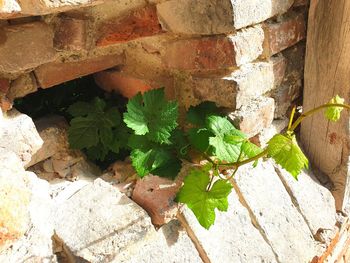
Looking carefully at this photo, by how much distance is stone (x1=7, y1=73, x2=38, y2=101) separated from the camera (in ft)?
3.28

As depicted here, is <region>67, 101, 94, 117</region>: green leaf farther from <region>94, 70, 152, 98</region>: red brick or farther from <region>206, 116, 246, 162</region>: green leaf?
<region>206, 116, 246, 162</region>: green leaf

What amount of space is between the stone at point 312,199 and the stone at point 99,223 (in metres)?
0.61

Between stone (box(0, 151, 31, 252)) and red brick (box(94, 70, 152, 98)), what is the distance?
578mm

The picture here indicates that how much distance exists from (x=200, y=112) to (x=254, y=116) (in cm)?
19

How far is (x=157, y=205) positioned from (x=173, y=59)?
458 millimetres

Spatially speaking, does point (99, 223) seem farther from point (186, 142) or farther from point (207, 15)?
point (207, 15)

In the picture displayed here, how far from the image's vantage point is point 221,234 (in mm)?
1121

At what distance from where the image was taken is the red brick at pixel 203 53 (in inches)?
42.9

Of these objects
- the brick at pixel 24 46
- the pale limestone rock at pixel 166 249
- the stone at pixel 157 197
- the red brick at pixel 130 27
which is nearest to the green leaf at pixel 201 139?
the stone at pixel 157 197

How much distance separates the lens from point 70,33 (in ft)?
3.28

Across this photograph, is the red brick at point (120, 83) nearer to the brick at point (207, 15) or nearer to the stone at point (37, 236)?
the brick at point (207, 15)

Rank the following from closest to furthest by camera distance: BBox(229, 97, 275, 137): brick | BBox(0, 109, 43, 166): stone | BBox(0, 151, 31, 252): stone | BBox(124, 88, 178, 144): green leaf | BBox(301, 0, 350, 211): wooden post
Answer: BBox(0, 151, 31, 252): stone < BBox(0, 109, 43, 166): stone < BBox(124, 88, 178, 144): green leaf < BBox(229, 97, 275, 137): brick < BBox(301, 0, 350, 211): wooden post

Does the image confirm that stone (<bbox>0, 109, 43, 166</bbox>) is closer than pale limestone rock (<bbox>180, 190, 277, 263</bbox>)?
Yes

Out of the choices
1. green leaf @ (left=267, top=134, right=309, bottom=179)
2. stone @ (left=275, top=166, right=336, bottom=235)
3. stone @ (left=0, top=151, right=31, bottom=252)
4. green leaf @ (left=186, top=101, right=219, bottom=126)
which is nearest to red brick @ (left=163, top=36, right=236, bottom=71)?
green leaf @ (left=186, top=101, right=219, bottom=126)
